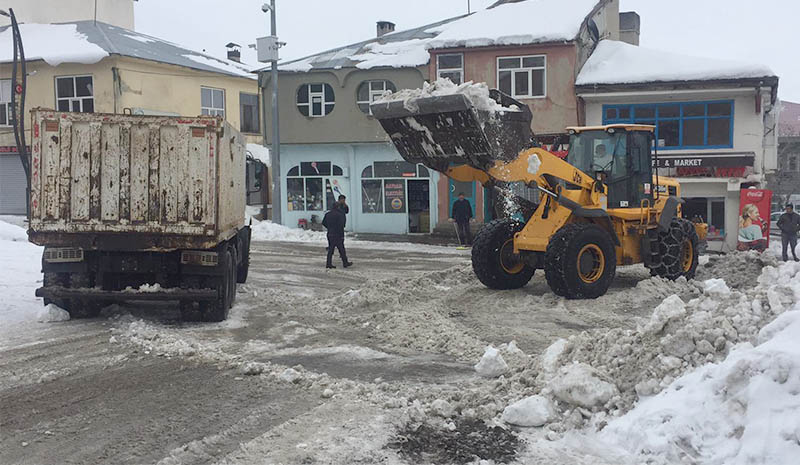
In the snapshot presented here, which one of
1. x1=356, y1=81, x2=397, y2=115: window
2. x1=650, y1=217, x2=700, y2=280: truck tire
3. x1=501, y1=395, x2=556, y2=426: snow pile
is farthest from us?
x1=356, y1=81, x2=397, y2=115: window

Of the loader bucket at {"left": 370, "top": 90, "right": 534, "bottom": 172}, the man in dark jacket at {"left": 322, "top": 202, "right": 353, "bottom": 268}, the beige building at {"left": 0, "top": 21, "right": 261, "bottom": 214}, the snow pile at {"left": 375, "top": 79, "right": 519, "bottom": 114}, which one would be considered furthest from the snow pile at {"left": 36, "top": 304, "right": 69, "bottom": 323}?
the beige building at {"left": 0, "top": 21, "right": 261, "bottom": 214}

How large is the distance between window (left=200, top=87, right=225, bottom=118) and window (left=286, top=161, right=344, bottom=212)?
7081 mm

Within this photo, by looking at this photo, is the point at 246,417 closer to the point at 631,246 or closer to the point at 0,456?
the point at 0,456

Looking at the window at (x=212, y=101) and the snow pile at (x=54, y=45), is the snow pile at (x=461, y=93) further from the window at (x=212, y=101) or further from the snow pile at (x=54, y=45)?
the window at (x=212, y=101)

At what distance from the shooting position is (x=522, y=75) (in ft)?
84.7

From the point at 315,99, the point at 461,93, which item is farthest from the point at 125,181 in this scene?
the point at 315,99

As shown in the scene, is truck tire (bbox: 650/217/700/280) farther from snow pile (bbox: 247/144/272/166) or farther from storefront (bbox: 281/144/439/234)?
snow pile (bbox: 247/144/272/166)

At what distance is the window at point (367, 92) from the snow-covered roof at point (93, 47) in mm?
9141

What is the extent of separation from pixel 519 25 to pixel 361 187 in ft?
26.7

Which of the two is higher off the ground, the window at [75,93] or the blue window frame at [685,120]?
the window at [75,93]

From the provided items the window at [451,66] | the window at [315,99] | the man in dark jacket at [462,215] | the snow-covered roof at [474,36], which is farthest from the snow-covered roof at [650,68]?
the window at [315,99]

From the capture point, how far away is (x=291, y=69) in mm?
28797

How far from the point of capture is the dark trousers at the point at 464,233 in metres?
23.9

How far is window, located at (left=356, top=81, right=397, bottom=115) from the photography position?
28094 millimetres
